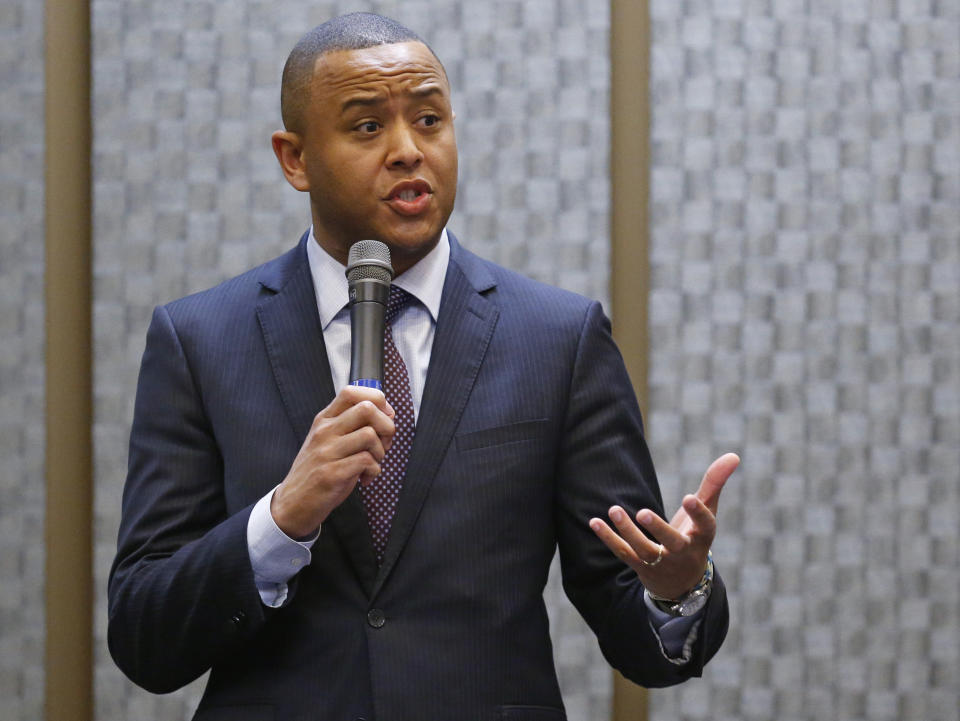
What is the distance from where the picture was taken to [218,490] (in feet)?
4.63

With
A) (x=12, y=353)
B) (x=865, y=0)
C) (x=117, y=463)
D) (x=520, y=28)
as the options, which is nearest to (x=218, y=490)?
(x=117, y=463)

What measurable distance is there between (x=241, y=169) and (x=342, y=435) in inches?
48.0

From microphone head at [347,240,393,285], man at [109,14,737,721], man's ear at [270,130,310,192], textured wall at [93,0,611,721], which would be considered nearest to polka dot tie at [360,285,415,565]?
man at [109,14,737,721]

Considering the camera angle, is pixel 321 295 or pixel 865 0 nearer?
pixel 321 295

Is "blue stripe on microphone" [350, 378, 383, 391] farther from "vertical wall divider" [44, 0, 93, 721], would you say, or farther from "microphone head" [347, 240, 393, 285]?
"vertical wall divider" [44, 0, 93, 721]

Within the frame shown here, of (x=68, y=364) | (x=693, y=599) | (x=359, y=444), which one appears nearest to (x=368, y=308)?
(x=359, y=444)

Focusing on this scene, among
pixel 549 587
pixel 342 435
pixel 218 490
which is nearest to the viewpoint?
pixel 342 435

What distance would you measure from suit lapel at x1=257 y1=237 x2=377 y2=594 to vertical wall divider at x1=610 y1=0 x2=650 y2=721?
2.79ft

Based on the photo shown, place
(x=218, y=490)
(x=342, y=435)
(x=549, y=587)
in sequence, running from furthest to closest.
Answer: (x=549, y=587)
(x=218, y=490)
(x=342, y=435)

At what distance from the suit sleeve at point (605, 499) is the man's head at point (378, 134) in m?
0.27

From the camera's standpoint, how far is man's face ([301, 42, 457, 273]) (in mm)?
1362

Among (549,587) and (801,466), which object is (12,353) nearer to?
(549,587)

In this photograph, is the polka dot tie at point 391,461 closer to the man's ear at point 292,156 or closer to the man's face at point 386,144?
the man's face at point 386,144

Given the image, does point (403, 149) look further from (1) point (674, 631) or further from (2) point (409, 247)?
(1) point (674, 631)
